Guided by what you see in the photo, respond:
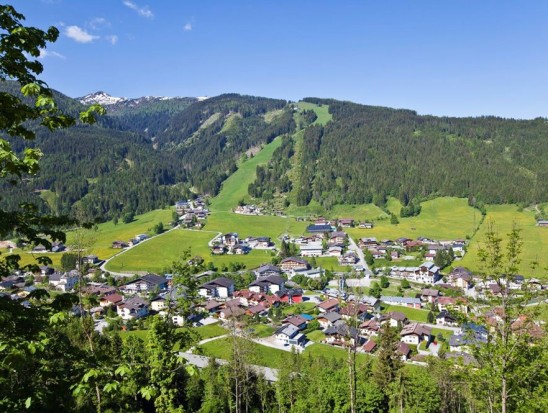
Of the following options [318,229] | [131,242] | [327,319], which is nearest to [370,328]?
[327,319]

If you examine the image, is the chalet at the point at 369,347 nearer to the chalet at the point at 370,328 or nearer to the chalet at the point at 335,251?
the chalet at the point at 370,328

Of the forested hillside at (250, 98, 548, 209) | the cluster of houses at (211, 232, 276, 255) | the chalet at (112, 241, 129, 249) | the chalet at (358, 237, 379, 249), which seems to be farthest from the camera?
the forested hillside at (250, 98, 548, 209)

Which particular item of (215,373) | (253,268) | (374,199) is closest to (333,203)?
(374,199)

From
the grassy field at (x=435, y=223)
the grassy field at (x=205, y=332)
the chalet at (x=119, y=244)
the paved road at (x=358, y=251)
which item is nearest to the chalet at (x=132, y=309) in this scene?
the grassy field at (x=205, y=332)

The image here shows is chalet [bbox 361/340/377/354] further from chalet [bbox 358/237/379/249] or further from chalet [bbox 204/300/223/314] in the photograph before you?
chalet [bbox 358/237/379/249]

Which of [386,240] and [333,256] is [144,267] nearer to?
[333,256]

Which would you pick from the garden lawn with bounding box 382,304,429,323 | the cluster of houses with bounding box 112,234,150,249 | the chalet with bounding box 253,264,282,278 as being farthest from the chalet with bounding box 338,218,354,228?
the garden lawn with bounding box 382,304,429,323

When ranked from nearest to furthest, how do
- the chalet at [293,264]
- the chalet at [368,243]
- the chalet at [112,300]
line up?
the chalet at [112,300]
the chalet at [293,264]
the chalet at [368,243]
